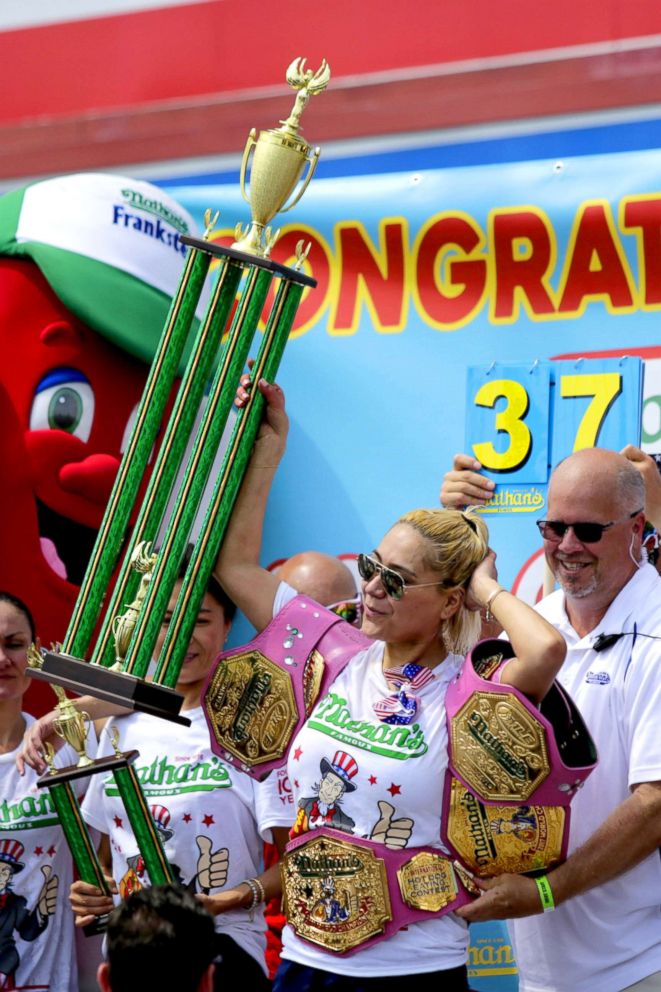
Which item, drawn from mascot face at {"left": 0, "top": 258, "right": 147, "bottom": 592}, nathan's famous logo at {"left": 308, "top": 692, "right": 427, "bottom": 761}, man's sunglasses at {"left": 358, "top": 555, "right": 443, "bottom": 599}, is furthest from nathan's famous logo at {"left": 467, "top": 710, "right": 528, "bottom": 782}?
mascot face at {"left": 0, "top": 258, "right": 147, "bottom": 592}

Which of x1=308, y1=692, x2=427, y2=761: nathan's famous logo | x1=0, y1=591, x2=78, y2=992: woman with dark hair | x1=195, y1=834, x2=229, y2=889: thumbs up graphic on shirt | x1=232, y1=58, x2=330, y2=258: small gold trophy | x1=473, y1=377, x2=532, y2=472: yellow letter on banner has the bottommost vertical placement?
x1=0, y1=591, x2=78, y2=992: woman with dark hair

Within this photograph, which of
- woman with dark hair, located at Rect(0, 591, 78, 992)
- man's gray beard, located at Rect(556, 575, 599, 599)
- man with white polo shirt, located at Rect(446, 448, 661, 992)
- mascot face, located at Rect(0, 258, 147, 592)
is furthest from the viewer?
mascot face, located at Rect(0, 258, 147, 592)

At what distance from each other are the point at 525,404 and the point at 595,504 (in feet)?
1.26

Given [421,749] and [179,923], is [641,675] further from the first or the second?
[179,923]

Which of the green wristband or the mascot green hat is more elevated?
the mascot green hat

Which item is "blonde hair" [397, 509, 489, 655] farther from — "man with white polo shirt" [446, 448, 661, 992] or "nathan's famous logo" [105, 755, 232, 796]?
"nathan's famous logo" [105, 755, 232, 796]

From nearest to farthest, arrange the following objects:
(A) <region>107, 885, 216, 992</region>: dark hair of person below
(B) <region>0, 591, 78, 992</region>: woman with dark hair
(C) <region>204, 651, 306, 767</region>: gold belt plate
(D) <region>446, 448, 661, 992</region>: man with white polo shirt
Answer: (A) <region>107, 885, 216, 992</region>: dark hair of person below, (D) <region>446, 448, 661, 992</region>: man with white polo shirt, (C) <region>204, 651, 306, 767</region>: gold belt plate, (B) <region>0, 591, 78, 992</region>: woman with dark hair

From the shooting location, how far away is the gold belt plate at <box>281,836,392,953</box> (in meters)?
2.44

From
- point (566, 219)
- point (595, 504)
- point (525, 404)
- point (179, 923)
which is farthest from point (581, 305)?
point (179, 923)

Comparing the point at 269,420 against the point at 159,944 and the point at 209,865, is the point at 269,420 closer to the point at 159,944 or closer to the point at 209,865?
the point at 209,865

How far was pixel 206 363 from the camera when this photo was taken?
2.53 metres

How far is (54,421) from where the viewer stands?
159 inches

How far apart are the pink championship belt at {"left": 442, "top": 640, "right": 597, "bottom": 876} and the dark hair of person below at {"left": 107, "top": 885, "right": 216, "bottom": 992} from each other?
75 centimetres

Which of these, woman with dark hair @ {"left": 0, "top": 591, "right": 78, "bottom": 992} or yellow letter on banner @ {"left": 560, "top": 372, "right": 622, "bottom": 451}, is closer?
yellow letter on banner @ {"left": 560, "top": 372, "right": 622, "bottom": 451}
